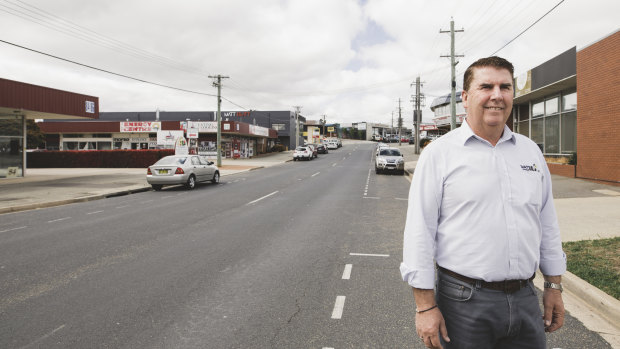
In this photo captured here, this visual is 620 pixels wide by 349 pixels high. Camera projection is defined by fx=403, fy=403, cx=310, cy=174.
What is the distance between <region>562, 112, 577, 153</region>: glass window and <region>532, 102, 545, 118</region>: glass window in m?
2.58

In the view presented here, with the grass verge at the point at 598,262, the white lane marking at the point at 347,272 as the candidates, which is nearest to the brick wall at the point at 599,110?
the grass verge at the point at 598,262

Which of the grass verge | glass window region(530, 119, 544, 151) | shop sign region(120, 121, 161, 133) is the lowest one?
the grass verge

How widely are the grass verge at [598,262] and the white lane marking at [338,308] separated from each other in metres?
2.97

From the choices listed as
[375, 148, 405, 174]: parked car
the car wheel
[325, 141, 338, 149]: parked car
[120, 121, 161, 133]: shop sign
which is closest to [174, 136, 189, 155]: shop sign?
the car wheel

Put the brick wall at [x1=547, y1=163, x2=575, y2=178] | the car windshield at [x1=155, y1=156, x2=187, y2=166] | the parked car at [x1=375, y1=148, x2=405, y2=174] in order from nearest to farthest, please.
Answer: the brick wall at [x1=547, y1=163, x2=575, y2=178], the car windshield at [x1=155, y1=156, x2=187, y2=166], the parked car at [x1=375, y1=148, x2=405, y2=174]

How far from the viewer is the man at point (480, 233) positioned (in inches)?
78.4

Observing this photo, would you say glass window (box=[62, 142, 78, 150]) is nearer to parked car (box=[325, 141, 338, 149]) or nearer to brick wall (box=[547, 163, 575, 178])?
parked car (box=[325, 141, 338, 149])

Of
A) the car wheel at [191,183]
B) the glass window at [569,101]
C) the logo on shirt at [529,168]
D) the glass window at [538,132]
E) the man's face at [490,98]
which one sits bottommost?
the car wheel at [191,183]

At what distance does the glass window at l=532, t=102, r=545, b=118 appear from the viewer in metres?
21.9

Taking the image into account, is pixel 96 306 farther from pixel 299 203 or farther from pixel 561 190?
pixel 561 190

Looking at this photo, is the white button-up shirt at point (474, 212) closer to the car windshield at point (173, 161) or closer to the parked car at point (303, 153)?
the car windshield at point (173, 161)

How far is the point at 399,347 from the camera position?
138 inches

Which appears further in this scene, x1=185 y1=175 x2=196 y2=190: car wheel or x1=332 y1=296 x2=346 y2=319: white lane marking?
x1=185 y1=175 x2=196 y2=190: car wheel

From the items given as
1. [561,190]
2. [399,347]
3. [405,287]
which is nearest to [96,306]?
[399,347]
